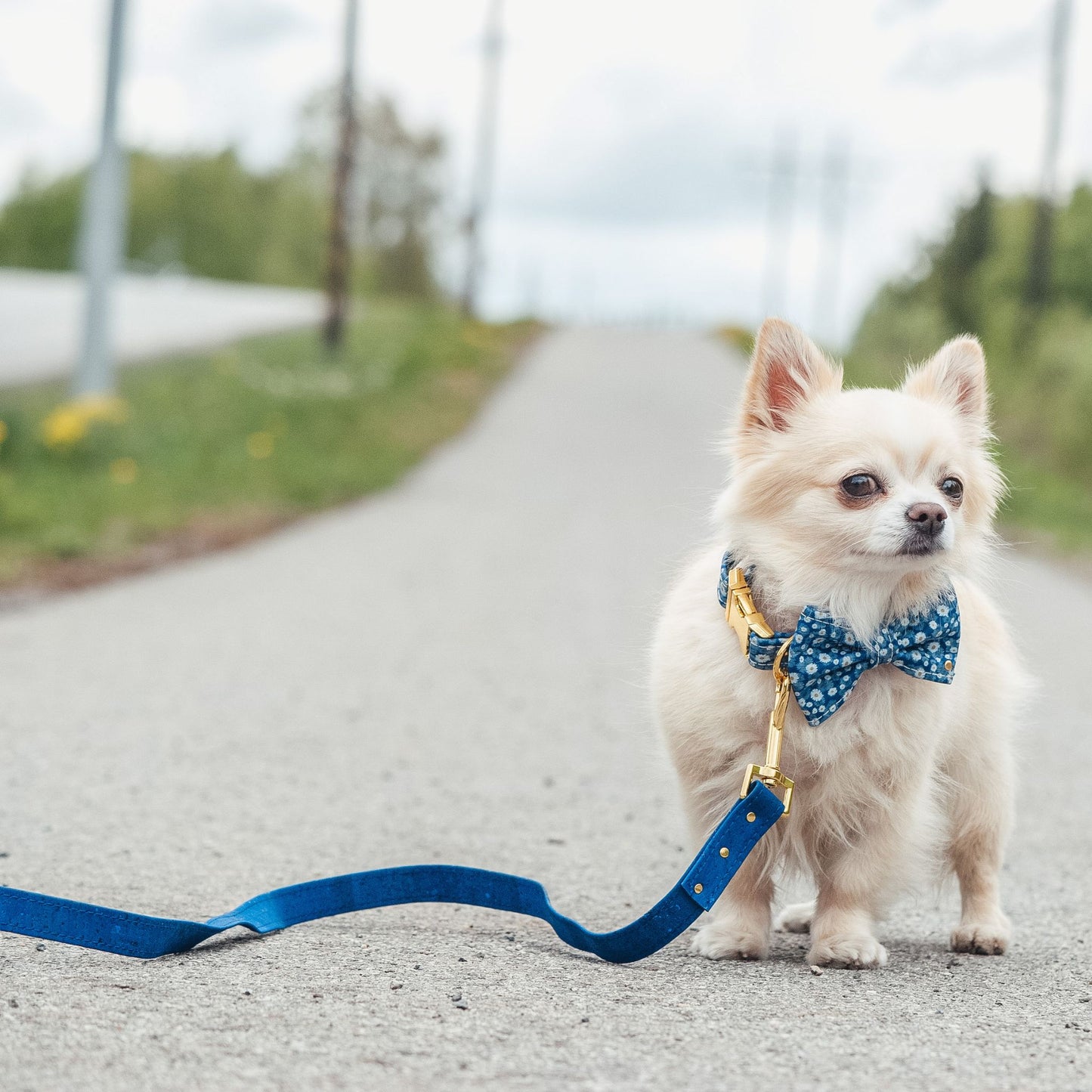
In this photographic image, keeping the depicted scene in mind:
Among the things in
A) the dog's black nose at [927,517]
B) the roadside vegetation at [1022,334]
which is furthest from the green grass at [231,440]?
the dog's black nose at [927,517]

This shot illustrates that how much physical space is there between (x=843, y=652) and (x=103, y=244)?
15.1 meters

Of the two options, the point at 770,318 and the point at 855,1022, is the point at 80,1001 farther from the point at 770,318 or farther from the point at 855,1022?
the point at 770,318

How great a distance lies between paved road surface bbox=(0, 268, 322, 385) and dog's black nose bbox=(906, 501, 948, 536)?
21327 mm

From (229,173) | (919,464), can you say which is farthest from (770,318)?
(229,173)

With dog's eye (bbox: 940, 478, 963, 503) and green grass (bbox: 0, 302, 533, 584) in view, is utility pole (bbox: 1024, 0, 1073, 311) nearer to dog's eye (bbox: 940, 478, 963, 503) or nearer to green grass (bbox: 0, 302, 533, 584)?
green grass (bbox: 0, 302, 533, 584)

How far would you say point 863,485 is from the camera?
355 cm

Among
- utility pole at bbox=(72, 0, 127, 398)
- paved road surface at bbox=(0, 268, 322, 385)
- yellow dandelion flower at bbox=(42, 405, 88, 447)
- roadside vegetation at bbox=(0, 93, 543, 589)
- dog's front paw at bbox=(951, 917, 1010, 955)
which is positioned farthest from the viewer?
paved road surface at bbox=(0, 268, 322, 385)

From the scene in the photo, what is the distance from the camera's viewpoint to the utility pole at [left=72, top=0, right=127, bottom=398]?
16.4 metres

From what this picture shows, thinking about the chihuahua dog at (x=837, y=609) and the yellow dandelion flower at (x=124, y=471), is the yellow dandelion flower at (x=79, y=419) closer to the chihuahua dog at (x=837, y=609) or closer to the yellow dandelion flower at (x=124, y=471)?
the yellow dandelion flower at (x=124, y=471)

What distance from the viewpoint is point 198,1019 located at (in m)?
A: 3.09

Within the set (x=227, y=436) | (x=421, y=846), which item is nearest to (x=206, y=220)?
(x=227, y=436)

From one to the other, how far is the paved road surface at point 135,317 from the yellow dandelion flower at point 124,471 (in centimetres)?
791

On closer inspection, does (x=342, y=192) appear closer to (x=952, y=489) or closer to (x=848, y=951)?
(x=952, y=489)

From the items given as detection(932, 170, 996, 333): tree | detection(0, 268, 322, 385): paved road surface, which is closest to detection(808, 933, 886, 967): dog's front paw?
detection(0, 268, 322, 385): paved road surface
